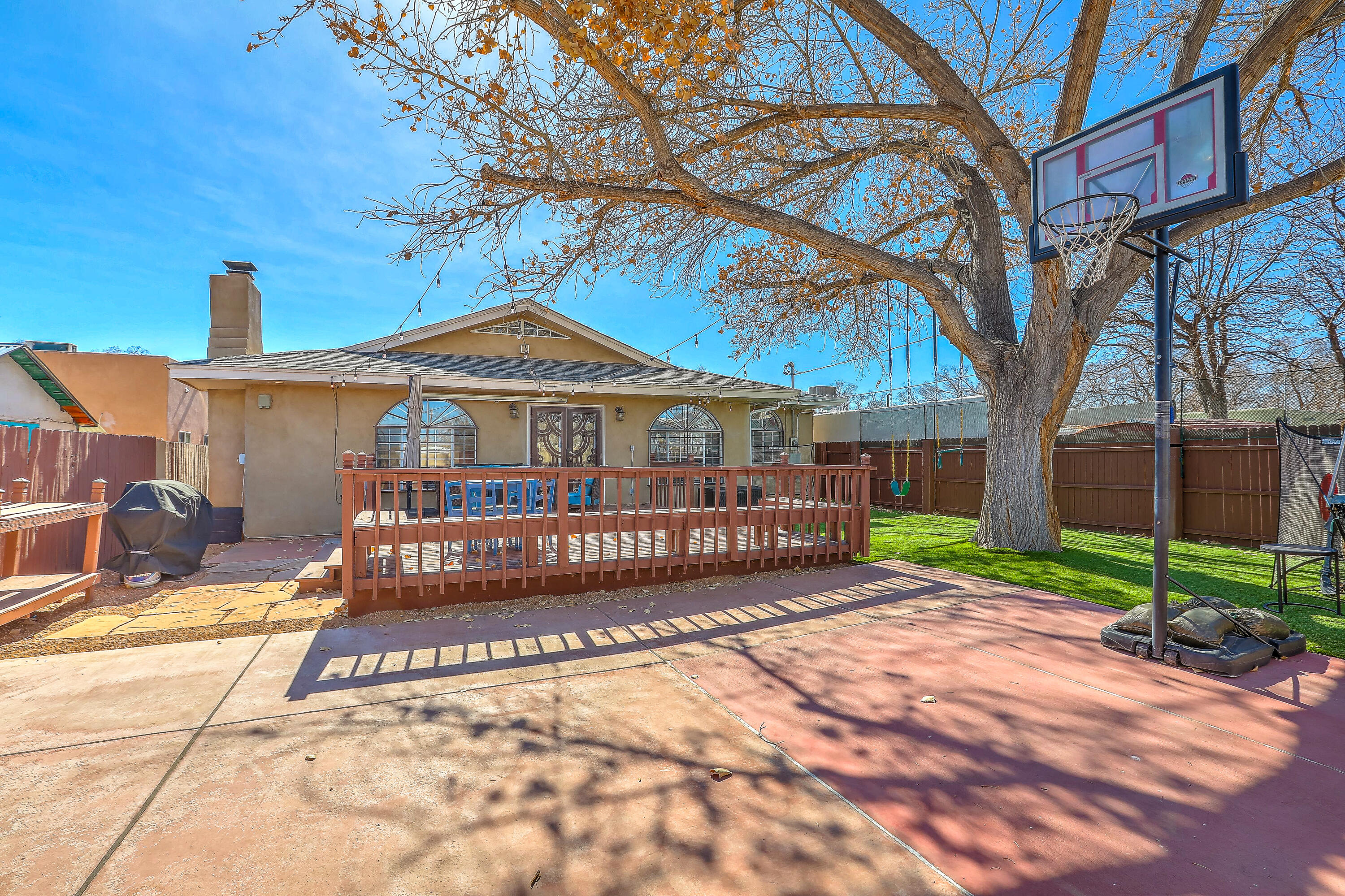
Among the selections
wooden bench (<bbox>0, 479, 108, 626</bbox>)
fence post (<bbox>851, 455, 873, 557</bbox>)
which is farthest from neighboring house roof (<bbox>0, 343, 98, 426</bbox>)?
fence post (<bbox>851, 455, 873, 557</bbox>)

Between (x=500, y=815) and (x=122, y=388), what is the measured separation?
79.1 ft

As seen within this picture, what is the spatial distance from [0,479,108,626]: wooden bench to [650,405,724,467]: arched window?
8.71m

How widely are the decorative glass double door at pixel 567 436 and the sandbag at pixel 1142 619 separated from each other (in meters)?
9.22

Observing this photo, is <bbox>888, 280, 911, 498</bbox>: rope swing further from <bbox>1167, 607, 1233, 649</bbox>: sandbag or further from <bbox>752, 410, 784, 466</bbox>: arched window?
<bbox>1167, 607, 1233, 649</bbox>: sandbag

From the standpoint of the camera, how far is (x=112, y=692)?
3.34 meters

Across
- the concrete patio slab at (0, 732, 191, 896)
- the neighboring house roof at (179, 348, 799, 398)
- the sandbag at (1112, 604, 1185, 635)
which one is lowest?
the concrete patio slab at (0, 732, 191, 896)

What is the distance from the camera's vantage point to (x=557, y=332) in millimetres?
13062

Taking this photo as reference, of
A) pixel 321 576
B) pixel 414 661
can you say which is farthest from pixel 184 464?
pixel 414 661

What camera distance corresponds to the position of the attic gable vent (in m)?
12.6

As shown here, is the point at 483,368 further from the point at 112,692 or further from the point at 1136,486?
the point at 1136,486

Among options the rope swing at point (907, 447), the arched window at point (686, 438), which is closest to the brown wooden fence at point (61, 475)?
the arched window at point (686, 438)

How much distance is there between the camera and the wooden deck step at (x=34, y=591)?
4.21 metres

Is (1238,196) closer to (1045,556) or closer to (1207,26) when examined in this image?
(1207,26)

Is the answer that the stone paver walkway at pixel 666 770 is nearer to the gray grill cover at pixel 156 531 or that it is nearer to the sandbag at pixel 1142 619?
the sandbag at pixel 1142 619
